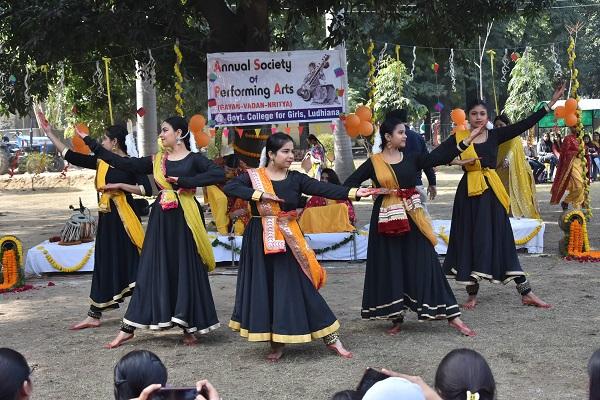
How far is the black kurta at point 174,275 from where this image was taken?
7059mm

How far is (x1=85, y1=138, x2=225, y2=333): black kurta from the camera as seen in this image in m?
7.06

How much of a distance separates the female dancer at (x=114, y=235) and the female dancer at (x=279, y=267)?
1.47 metres

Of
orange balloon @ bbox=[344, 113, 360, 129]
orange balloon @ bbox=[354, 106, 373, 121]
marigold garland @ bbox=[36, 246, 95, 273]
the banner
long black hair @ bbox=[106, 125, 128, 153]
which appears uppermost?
the banner

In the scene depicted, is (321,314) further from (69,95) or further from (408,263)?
(69,95)

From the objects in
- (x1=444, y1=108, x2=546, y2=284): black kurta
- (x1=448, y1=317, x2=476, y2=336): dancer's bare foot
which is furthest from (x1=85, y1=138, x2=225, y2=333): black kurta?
(x1=444, y1=108, x2=546, y2=284): black kurta

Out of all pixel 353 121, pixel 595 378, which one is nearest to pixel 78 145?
pixel 353 121

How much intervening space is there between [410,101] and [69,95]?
20.1 metres

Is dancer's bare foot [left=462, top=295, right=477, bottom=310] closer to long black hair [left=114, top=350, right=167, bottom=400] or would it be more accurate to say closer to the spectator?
long black hair [left=114, top=350, right=167, bottom=400]

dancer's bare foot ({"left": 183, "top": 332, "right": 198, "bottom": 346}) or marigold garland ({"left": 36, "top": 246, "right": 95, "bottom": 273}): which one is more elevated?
marigold garland ({"left": 36, "top": 246, "right": 95, "bottom": 273})

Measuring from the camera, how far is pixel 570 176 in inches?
536

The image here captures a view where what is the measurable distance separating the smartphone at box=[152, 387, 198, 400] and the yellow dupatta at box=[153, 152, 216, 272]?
172 inches

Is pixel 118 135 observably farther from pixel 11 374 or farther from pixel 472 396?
pixel 472 396

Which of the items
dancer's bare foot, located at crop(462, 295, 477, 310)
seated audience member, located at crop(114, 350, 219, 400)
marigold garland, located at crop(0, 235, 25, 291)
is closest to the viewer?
seated audience member, located at crop(114, 350, 219, 400)

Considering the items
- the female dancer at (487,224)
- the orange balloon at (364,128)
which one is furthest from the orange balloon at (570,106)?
the orange balloon at (364,128)
